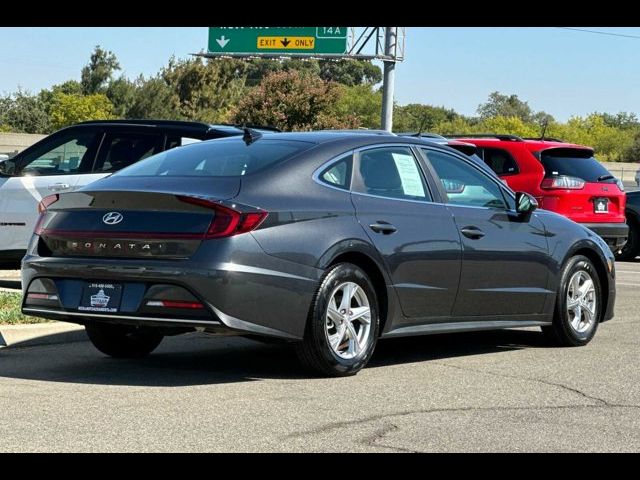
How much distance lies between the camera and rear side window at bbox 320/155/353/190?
8.09m

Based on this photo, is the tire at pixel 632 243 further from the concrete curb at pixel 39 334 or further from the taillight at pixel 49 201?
the taillight at pixel 49 201

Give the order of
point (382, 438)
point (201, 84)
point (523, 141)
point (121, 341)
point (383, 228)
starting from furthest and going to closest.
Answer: point (201, 84) < point (523, 141) < point (121, 341) < point (383, 228) < point (382, 438)

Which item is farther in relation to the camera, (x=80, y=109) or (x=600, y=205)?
(x=80, y=109)

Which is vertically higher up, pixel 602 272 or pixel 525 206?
pixel 525 206

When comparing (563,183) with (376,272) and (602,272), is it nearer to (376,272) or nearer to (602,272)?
(602,272)

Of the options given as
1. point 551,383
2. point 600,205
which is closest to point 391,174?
point 551,383

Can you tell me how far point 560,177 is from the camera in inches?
647

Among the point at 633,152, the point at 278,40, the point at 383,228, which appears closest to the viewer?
the point at 383,228

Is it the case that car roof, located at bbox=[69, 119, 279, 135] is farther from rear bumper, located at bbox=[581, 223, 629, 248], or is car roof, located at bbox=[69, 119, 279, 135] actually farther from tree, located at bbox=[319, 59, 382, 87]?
tree, located at bbox=[319, 59, 382, 87]

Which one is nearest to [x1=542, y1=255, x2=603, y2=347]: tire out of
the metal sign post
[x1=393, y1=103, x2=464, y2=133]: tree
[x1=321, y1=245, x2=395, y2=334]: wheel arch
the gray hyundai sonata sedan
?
the gray hyundai sonata sedan

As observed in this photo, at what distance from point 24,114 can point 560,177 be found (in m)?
79.6

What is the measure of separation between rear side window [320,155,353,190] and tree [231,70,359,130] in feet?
124

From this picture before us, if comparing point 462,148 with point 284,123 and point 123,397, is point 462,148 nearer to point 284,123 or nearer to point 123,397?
point 123,397
